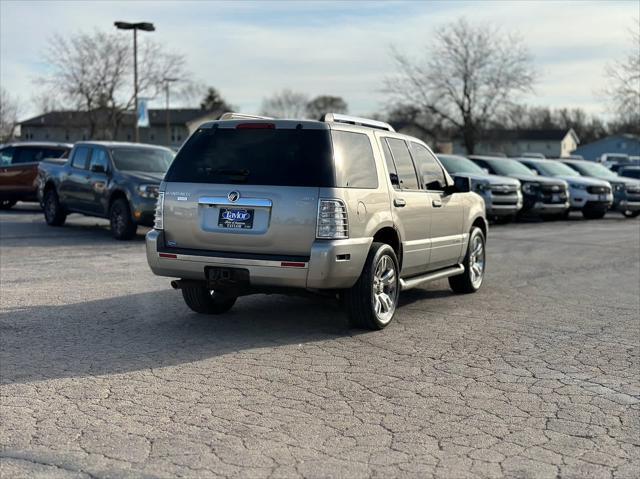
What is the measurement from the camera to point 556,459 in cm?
432

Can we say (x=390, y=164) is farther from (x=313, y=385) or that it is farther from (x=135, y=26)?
(x=135, y=26)

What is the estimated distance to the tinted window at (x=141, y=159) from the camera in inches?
619

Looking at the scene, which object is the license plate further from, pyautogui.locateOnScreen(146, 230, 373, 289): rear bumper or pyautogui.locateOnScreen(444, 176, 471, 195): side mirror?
pyautogui.locateOnScreen(444, 176, 471, 195): side mirror

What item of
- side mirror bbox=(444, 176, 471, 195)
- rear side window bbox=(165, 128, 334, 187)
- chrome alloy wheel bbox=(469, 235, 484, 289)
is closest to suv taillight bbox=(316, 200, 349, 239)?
rear side window bbox=(165, 128, 334, 187)

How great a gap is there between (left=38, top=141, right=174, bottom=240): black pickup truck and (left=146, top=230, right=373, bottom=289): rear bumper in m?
7.39

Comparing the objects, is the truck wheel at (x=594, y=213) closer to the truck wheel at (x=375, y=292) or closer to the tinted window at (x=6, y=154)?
the tinted window at (x=6, y=154)

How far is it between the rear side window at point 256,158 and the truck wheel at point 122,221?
300 inches

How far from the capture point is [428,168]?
888cm

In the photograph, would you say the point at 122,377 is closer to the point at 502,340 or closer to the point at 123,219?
the point at 502,340

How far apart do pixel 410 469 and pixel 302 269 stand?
2844mm

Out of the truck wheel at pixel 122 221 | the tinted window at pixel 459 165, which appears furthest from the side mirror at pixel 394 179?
the tinted window at pixel 459 165

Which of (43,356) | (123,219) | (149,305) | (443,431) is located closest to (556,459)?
(443,431)

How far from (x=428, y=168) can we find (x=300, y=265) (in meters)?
2.67

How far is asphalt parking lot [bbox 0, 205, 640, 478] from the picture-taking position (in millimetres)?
4281
